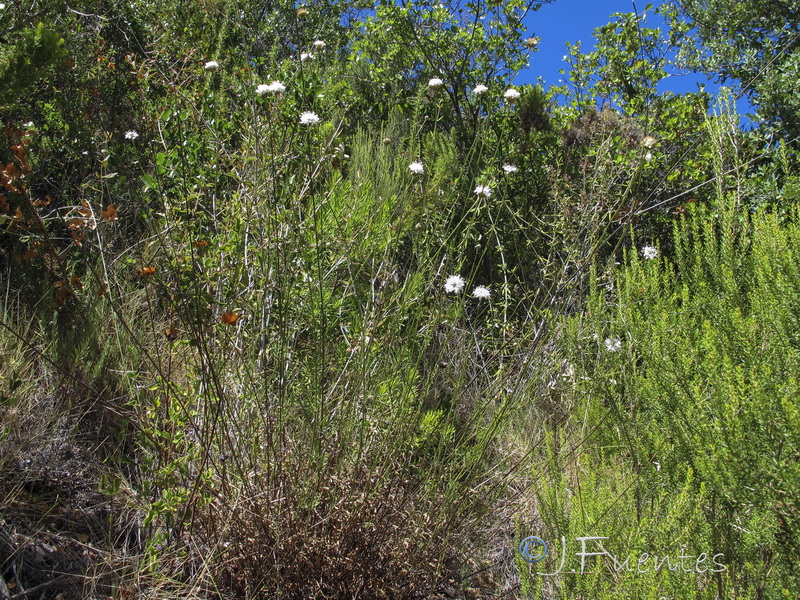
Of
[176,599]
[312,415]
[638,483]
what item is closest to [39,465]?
[176,599]

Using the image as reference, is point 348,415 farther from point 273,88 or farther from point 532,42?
point 532,42

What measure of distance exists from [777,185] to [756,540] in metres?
3.55

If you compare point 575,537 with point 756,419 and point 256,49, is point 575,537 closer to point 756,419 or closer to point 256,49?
point 756,419

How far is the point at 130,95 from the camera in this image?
180 inches

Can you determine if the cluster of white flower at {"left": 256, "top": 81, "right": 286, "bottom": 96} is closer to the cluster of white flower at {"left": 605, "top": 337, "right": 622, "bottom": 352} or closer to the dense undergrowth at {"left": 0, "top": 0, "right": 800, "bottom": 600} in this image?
the dense undergrowth at {"left": 0, "top": 0, "right": 800, "bottom": 600}
